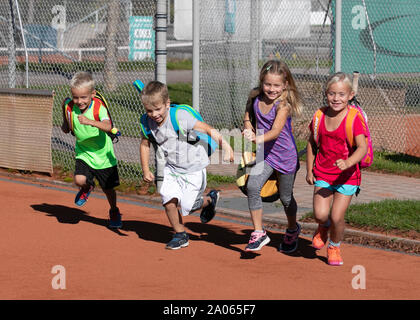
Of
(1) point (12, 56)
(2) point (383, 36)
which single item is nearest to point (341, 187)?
(1) point (12, 56)

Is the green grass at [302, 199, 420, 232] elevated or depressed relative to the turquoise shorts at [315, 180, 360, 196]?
depressed

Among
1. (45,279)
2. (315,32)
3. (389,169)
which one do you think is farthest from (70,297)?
(315,32)

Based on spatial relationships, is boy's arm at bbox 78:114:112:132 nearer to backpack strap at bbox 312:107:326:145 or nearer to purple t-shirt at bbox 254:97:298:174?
purple t-shirt at bbox 254:97:298:174

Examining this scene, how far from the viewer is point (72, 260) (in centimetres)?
Result: 691

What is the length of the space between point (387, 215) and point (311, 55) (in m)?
7.46

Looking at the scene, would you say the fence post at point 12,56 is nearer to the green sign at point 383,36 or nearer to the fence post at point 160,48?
the fence post at point 160,48

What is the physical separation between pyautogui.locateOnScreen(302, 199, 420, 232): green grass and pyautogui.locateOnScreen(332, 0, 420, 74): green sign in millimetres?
5969

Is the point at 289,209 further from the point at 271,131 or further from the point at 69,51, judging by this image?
the point at 69,51

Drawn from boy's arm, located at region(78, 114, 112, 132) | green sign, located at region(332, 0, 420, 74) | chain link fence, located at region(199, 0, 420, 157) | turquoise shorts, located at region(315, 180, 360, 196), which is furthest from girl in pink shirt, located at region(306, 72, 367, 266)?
green sign, located at region(332, 0, 420, 74)

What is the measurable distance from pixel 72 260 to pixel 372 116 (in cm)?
892

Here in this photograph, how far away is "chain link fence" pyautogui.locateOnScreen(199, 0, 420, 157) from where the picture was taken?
13391 millimetres

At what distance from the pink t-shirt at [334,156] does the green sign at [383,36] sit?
25.7 ft

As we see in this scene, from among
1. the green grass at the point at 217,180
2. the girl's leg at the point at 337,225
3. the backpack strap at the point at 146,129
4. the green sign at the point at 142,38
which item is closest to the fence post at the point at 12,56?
the green sign at the point at 142,38

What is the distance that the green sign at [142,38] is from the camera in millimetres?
11242
